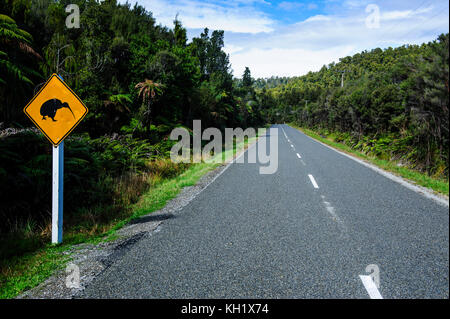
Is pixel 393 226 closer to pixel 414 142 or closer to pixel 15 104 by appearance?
pixel 414 142

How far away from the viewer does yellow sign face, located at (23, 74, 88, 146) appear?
12.3 feet

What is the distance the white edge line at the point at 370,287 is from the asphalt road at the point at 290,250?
4 centimetres

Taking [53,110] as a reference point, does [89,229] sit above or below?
below

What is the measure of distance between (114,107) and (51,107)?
739 cm

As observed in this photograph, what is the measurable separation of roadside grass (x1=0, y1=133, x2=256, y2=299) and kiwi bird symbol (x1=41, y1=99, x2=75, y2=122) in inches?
75.7

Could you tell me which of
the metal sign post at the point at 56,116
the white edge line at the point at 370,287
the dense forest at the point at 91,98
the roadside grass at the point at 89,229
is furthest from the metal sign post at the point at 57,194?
the white edge line at the point at 370,287

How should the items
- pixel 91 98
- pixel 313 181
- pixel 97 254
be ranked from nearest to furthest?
1. pixel 97 254
2. pixel 313 181
3. pixel 91 98

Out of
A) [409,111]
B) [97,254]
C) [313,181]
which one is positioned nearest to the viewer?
[97,254]

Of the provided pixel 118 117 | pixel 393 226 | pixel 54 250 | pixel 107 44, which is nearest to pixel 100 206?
pixel 54 250

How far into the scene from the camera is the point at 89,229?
4555mm

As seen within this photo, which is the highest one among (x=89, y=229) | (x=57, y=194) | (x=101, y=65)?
(x=101, y=65)

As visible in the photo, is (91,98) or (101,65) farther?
(101,65)

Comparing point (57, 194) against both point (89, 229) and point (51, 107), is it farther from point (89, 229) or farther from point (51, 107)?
point (51, 107)

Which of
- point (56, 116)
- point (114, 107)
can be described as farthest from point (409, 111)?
point (56, 116)
